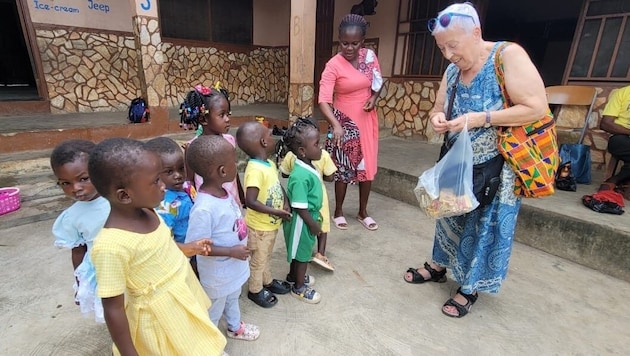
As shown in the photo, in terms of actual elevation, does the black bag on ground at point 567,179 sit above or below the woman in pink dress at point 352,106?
below

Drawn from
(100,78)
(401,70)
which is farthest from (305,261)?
(100,78)

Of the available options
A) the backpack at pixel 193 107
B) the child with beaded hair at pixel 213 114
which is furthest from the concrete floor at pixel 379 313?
the backpack at pixel 193 107

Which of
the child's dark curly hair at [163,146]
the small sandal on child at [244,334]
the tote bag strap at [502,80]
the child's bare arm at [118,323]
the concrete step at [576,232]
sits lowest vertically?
the small sandal on child at [244,334]

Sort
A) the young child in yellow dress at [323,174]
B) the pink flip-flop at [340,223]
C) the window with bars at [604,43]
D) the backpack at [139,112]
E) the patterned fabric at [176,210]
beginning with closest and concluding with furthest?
the patterned fabric at [176,210] → the young child in yellow dress at [323,174] → the pink flip-flop at [340,223] → the window with bars at [604,43] → the backpack at [139,112]

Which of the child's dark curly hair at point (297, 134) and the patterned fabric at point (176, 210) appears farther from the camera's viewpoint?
the child's dark curly hair at point (297, 134)

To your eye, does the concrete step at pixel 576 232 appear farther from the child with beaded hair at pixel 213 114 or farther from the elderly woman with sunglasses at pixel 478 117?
the child with beaded hair at pixel 213 114

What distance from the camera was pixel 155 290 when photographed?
1.17m

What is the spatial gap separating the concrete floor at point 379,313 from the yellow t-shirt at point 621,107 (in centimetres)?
164

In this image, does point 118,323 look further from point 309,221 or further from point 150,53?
point 150,53

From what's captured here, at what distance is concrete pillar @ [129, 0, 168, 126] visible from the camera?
13.9 ft

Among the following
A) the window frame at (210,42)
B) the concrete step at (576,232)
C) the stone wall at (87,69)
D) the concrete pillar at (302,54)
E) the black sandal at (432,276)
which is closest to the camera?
the black sandal at (432,276)

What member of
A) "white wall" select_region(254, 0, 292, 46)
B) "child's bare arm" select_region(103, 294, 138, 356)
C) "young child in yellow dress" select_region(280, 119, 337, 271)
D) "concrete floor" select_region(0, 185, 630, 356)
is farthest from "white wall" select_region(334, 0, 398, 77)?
"child's bare arm" select_region(103, 294, 138, 356)

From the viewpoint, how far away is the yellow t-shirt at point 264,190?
1813mm

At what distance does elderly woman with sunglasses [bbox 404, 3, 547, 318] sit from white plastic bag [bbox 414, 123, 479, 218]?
0.39 feet
